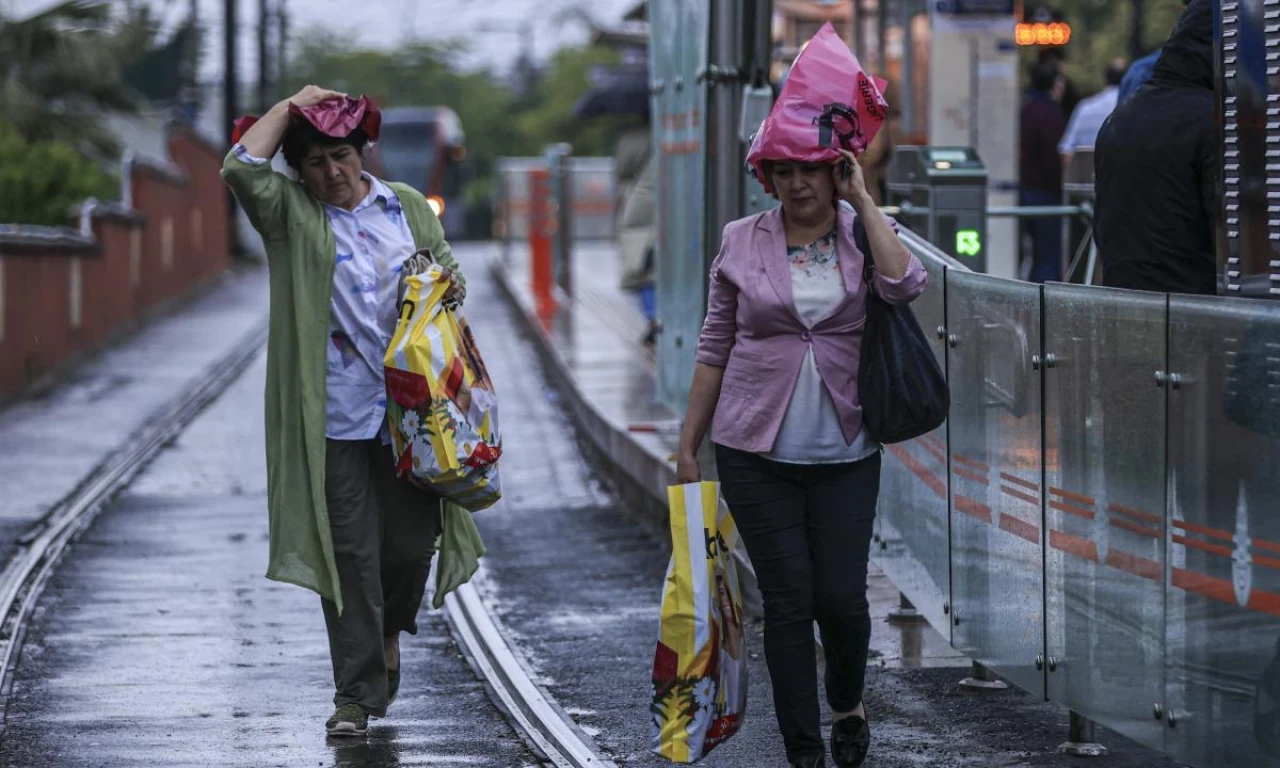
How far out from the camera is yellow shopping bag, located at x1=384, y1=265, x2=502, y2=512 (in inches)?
244

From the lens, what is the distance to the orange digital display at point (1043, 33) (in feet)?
64.4

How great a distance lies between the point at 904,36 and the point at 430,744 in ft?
42.0

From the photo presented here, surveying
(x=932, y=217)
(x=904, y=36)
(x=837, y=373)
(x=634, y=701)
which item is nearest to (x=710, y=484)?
(x=837, y=373)

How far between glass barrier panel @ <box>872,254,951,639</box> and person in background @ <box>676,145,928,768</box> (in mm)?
1020

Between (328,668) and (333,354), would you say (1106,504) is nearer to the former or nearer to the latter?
(333,354)

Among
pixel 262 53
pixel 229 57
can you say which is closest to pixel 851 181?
pixel 229 57

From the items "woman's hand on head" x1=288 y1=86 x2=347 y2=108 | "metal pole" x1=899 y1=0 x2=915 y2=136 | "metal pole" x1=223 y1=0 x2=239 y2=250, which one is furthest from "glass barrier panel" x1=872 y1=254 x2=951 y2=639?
"metal pole" x1=223 y1=0 x2=239 y2=250

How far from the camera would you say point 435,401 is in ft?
20.3

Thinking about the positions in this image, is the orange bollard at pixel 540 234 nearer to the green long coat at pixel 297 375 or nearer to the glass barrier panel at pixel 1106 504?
the green long coat at pixel 297 375

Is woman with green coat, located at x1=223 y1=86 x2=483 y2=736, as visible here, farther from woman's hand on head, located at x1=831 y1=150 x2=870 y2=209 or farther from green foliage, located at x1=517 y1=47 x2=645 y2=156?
green foliage, located at x1=517 y1=47 x2=645 y2=156

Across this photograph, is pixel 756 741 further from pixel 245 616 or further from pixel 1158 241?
pixel 245 616

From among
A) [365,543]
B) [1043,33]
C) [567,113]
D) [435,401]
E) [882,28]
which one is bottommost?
[365,543]

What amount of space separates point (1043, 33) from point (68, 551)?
1200 centimetres

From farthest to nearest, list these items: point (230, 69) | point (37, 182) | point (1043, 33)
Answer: point (230, 69), point (37, 182), point (1043, 33)
